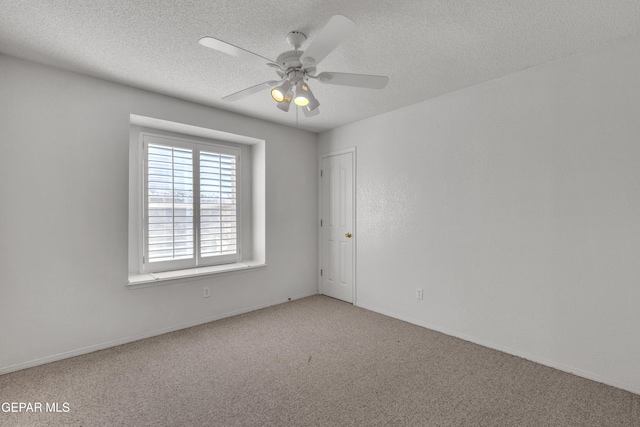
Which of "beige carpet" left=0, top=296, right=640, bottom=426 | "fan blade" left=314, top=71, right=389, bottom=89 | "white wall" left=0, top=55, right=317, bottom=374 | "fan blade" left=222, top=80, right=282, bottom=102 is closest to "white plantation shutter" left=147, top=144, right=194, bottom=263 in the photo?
"white wall" left=0, top=55, right=317, bottom=374

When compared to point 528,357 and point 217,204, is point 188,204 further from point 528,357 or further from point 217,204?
point 528,357

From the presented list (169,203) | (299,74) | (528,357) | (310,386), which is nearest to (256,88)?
(299,74)

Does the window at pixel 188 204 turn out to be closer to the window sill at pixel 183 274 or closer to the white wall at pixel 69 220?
the window sill at pixel 183 274

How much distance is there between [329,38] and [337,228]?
3.05 meters

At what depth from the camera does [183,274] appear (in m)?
3.47

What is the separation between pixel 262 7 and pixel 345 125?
8.41 ft

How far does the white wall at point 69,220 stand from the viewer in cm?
245

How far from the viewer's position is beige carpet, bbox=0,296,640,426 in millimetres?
1928

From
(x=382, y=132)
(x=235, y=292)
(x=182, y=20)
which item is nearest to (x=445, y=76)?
(x=382, y=132)

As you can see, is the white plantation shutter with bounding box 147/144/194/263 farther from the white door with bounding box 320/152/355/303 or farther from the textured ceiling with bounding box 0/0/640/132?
the white door with bounding box 320/152/355/303

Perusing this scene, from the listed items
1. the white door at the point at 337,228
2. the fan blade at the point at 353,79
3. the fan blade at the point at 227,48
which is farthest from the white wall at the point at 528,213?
the fan blade at the point at 227,48

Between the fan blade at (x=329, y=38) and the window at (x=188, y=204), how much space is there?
2326 millimetres

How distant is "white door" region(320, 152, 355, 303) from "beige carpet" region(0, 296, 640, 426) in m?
1.27

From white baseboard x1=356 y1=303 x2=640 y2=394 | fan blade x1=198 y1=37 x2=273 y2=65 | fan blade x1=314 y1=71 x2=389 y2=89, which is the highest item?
fan blade x1=198 y1=37 x2=273 y2=65
